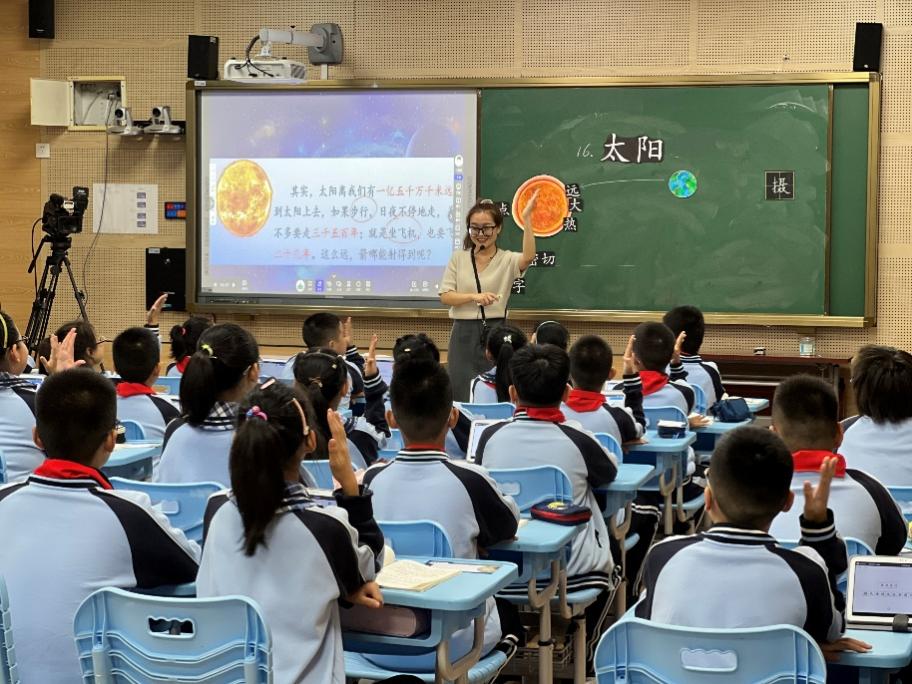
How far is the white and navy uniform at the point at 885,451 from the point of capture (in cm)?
379

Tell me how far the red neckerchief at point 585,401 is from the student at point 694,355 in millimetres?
1498

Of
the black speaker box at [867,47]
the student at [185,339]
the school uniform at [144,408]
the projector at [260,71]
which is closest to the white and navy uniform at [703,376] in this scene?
the student at [185,339]

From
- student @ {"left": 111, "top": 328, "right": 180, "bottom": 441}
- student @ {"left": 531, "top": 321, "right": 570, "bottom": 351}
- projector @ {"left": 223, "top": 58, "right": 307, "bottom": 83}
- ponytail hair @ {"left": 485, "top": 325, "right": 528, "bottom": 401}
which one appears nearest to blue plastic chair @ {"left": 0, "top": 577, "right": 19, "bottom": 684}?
student @ {"left": 111, "top": 328, "right": 180, "bottom": 441}

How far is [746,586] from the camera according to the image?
91.0 inches

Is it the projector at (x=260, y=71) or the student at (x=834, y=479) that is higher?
the projector at (x=260, y=71)

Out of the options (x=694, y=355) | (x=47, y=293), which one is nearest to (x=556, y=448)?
(x=694, y=355)

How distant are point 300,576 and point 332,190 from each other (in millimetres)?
6509

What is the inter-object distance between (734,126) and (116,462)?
5.09 m

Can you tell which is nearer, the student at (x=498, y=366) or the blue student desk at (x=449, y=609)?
the blue student desk at (x=449, y=609)

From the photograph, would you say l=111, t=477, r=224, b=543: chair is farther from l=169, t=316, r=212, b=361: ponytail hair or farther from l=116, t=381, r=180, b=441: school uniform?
l=169, t=316, r=212, b=361: ponytail hair

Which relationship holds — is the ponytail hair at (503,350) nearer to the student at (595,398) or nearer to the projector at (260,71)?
the student at (595,398)

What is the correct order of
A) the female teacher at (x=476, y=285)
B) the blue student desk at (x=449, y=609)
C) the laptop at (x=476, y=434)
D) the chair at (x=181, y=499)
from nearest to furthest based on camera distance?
the blue student desk at (x=449, y=609) → the chair at (x=181, y=499) → the laptop at (x=476, y=434) → the female teacher at (x=476, y=285)

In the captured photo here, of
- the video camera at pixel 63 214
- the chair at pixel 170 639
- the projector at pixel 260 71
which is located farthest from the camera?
the video camera at pixel 63 214

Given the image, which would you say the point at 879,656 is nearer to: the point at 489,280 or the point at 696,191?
the point at 489,280
